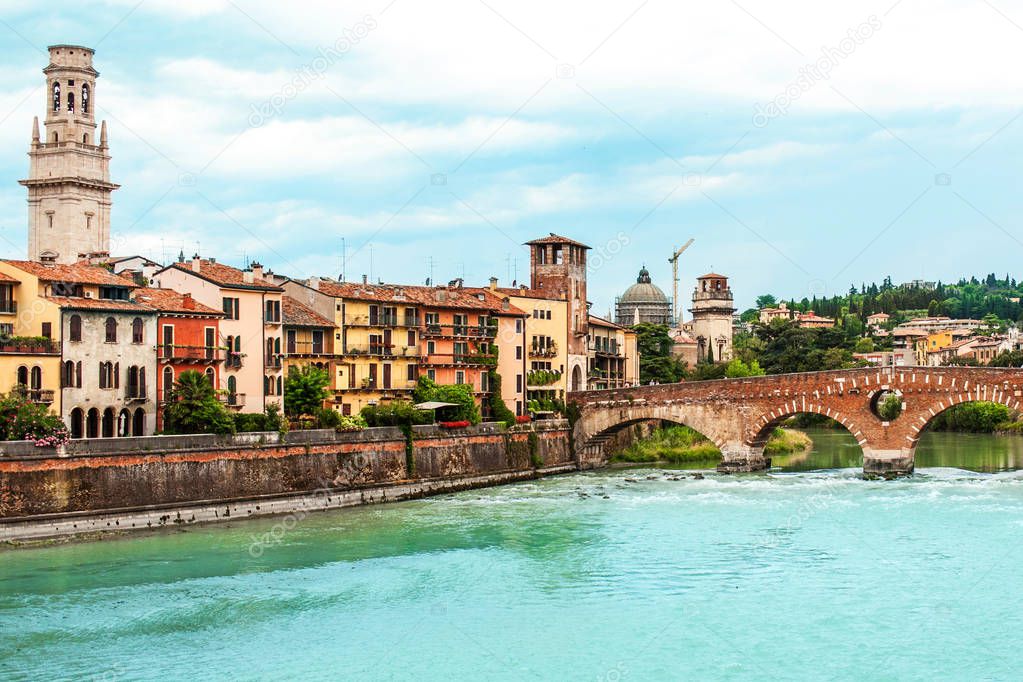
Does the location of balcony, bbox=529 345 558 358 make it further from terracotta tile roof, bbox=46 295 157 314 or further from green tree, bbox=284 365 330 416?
terracotta tile roof, bbox=46 295 157 314

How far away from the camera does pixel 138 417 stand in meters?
41.2

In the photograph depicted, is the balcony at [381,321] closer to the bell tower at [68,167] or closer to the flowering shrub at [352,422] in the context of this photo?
the flowering shrub at [352,422]

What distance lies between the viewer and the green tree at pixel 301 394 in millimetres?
47125

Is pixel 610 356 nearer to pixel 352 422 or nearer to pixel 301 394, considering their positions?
pixel 352 422

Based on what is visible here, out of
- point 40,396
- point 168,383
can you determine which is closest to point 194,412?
point 168,383

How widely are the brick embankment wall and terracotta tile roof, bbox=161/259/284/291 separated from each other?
6.28 meters

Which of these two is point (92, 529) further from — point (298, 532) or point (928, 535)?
point (928, 535)

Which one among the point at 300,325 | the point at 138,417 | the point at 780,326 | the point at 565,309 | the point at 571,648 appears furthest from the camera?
the point at 780,326

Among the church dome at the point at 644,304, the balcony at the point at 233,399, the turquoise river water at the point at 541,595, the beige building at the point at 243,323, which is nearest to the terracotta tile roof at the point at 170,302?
the beige building at the point at 243,323

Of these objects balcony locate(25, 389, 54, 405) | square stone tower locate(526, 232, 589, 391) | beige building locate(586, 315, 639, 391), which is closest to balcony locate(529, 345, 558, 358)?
square stone tower locate(526, 232, 589, 391)

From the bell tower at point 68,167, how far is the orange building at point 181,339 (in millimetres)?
28459

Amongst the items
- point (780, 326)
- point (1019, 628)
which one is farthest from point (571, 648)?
point (780, 326)

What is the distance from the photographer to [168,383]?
42.2m

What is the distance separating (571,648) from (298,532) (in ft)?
44.1
